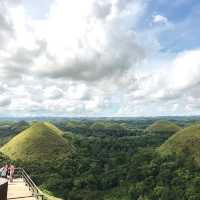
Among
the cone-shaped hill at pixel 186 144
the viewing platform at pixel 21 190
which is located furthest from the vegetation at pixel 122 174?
the viewing platform at pixel 21 190

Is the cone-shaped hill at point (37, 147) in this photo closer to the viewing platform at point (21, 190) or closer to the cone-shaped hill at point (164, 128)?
the viewing platform at point (21, 190)

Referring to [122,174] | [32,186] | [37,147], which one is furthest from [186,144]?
[32,186]

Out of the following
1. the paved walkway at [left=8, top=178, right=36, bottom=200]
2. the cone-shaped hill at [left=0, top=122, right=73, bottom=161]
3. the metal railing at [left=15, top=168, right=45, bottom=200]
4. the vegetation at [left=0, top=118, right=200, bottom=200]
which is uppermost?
the metal railing at [left=15, top=168, right=45, bottom=200]

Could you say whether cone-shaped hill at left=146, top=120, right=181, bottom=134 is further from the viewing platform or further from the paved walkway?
the paved walkway

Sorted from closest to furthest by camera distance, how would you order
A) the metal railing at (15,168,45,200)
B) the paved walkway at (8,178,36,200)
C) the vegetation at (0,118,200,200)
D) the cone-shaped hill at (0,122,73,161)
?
1. the metal railing at (15,168,45,200)
2. the paved walkway at (8,178,36,200)
3. the vegetation at (0,118,200,200)
4. the cone-shaped hill at (0,122,73,161)

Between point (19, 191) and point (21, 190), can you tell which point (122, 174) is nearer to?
point (21, 190)

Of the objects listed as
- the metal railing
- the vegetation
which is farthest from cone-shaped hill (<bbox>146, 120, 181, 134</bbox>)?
the metal railing
